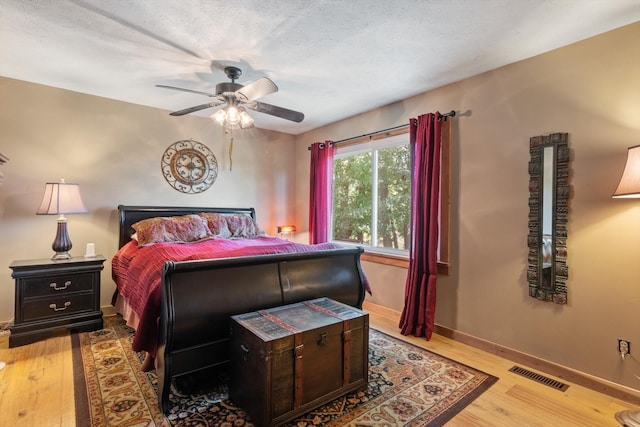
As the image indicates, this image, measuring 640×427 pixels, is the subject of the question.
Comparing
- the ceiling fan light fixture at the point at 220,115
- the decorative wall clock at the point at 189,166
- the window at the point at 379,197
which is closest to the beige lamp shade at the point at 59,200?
the decorative wall clock at the point at 189,166

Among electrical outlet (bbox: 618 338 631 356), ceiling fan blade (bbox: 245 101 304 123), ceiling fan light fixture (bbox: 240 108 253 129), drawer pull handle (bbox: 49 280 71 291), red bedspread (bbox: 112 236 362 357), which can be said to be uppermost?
ceiling fan blade (bbox: 245 101 304 123)

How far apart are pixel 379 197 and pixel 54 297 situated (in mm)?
3643

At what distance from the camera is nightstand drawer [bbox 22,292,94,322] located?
111 inches

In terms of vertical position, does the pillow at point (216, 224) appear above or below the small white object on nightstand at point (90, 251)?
above

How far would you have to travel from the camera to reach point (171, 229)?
3539mm

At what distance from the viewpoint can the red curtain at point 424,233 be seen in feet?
10.1

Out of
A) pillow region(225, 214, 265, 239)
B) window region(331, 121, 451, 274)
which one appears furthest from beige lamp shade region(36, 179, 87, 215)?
window region(331, 121, 451, 274)

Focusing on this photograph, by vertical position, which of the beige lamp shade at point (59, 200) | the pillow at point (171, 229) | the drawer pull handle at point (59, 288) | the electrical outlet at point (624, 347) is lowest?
the electrical outlet at point (624, 347)

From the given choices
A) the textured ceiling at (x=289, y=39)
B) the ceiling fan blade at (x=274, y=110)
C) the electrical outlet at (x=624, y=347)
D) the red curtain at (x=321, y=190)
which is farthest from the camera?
the red curtain at (x=321, y=190)

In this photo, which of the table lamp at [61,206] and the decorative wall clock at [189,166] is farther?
the decorative wall clock at [189,166]

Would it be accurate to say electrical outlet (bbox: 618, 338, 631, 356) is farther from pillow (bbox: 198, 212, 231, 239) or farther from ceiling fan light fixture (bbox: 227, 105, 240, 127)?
pillow (bbox: 198, 212, 231, 239)

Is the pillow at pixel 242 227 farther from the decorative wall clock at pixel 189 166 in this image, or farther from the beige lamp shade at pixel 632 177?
the beige lamp shade at pixel 632 177

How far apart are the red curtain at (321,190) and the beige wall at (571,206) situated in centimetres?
158

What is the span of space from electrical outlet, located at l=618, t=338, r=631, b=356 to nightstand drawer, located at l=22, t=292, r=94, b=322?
451 cm
